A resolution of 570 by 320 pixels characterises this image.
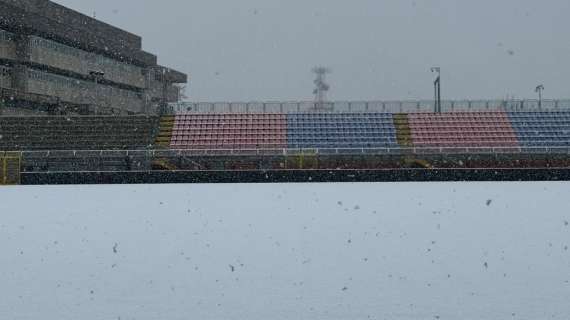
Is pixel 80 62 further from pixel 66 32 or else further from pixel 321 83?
pixel 321 83

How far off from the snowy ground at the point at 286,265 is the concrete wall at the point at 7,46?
33449mm

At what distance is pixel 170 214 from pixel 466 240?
582 centimetres

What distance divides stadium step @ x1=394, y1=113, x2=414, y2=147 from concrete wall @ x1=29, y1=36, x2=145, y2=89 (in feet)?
70.1

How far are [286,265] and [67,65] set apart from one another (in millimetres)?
45385

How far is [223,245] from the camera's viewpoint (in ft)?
27.1

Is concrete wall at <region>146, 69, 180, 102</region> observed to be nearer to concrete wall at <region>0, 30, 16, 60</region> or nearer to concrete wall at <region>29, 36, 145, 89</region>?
concrete wall at <region>29, 36, 145, 89</region>

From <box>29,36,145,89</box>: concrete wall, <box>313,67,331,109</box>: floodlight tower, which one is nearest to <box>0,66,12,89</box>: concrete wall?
<box>29,36,145,89</box>: concrete wall

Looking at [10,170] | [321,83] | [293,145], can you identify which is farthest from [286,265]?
[321,83]

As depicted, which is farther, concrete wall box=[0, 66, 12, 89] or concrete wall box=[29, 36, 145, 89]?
concrete wall box=[29, 36, 145, 89]

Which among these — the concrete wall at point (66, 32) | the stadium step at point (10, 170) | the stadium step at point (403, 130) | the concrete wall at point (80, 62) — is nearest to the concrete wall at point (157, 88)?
the concrete wall at point (80, 62)

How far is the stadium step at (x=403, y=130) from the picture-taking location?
133 ft

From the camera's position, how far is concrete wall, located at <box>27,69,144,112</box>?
46.6m

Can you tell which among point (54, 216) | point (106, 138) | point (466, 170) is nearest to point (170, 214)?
point (54, 216)

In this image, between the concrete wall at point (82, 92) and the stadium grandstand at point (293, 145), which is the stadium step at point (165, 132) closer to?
the stadium grandstand at point (293, 145)
